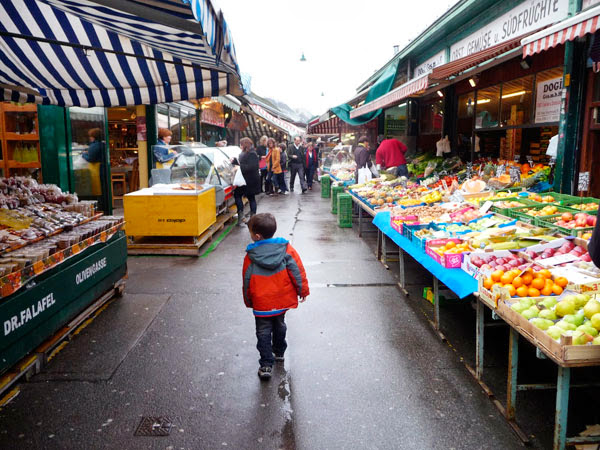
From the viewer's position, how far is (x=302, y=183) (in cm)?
1886

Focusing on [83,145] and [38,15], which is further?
[83,145]

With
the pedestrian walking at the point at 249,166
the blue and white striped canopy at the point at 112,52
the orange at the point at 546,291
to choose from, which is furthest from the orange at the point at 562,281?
the pedestrian walking at the point at 249,166

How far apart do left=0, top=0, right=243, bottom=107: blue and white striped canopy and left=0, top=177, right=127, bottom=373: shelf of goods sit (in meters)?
1.26

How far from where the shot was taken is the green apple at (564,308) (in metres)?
3.07

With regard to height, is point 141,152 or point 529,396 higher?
point 141,152

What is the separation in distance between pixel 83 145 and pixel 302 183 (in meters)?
10.4

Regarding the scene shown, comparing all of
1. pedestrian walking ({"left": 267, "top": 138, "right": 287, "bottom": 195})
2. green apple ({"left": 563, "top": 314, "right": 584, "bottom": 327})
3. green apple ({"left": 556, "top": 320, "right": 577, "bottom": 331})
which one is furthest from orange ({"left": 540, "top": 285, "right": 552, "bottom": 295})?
pedestrian walking ({"left": 267, "top": 138, "right": 287, "bottom": 195})

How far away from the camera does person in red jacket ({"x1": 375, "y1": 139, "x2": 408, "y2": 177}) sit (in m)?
12.0

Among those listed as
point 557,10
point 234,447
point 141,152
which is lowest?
point 234,447

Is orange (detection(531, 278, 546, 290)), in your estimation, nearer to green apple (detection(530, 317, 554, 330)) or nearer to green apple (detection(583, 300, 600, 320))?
green apple (detection(583, 300, 600, 320))

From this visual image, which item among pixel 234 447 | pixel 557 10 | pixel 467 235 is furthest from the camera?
pixel 557 10

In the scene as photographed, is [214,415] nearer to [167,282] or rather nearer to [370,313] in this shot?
[370,313]

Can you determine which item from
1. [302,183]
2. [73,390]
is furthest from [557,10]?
[302,183]

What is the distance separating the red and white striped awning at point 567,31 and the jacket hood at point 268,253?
3250 millimetres
